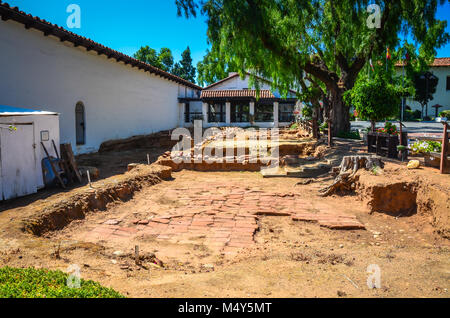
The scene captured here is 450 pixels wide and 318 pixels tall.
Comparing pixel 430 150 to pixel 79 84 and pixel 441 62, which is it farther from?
pixel 441 62

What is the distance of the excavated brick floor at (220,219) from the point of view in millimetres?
5625

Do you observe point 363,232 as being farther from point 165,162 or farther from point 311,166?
point 165,162

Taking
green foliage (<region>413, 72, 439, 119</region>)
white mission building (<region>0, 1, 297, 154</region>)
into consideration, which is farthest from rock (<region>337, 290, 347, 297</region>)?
green foliage (<region>413, 72, 439, 119</region>)

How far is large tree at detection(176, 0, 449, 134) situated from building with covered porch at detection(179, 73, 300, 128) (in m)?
15.0

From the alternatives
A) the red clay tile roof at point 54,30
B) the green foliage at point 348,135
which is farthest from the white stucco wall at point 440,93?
the red clay tile roof at point 54,30

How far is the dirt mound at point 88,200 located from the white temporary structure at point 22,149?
56.2 inches

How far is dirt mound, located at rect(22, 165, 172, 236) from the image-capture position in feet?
19.2

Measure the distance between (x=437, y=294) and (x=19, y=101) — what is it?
12066mm

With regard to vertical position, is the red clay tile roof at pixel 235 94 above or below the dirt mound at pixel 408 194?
above

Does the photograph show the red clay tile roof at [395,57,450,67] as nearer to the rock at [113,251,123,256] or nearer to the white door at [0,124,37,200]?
the white door at [0,124,37,200]

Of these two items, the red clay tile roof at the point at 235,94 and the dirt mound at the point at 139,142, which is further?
the red clay tile roof at the point at 235,94

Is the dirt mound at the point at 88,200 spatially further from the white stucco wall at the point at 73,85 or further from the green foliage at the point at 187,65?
the green foliage at the point at 187,65

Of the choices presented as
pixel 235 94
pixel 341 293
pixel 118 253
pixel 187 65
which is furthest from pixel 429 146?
pixel 187 65
